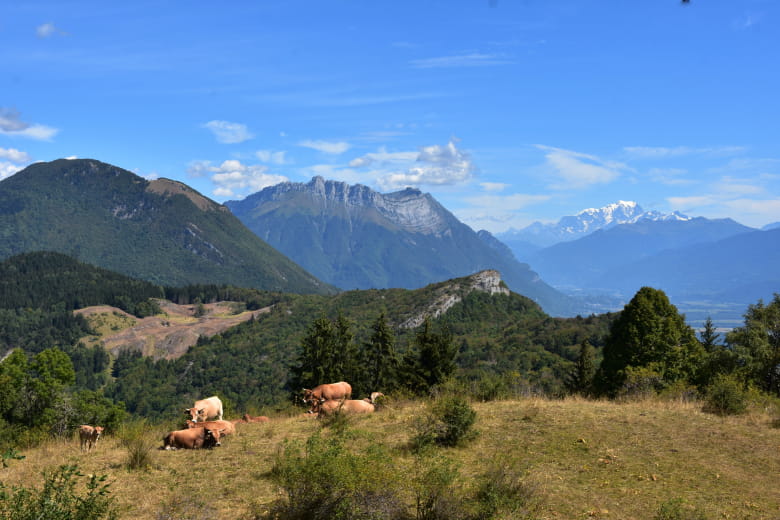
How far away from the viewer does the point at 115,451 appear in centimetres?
1255

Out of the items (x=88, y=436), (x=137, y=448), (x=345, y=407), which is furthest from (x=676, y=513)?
(x=88, y=436)

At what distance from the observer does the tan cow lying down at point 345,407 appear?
50.2 feet

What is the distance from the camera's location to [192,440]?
13.0 metres

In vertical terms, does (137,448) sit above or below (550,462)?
below

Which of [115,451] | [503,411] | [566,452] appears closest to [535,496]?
[566,452]

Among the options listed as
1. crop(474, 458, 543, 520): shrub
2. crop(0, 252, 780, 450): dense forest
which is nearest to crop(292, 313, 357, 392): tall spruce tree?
crop(0, 252, 780, 450): dense forest

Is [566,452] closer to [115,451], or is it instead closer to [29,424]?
[115,451]

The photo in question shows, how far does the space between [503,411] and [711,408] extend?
644 centimetres

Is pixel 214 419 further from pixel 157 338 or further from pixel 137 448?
pixel 157 338

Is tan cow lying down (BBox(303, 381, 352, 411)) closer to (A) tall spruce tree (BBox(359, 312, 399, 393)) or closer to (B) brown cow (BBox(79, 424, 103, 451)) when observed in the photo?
(B) brown cow (BBox(79, 424, 103, 451))

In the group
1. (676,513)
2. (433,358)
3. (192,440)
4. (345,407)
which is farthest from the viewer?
(433,358)

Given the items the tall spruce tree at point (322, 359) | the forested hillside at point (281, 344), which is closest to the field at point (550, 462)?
the tall spruce tree at point (322, 359)

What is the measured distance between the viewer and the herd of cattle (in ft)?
42.8

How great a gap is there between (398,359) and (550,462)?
34.4m
